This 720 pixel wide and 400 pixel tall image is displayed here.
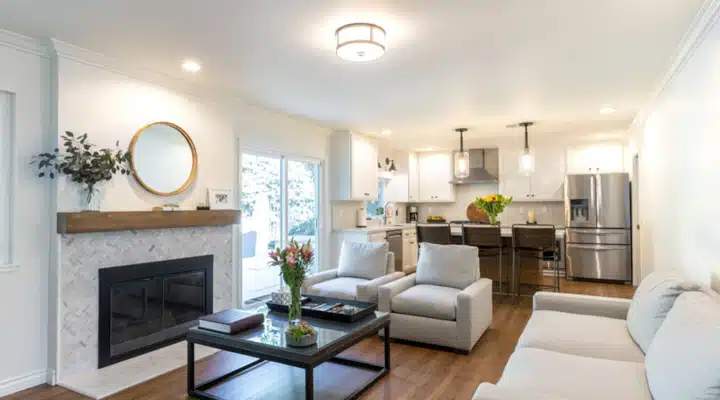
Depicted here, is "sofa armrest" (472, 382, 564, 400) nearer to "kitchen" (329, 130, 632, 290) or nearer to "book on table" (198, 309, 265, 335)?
"book on table" (198, 309, 265, 335)

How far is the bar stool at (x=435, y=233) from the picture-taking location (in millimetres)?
5574

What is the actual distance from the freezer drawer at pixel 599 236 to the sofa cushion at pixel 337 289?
3942 mm

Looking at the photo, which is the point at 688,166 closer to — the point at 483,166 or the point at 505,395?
the point at 505,395

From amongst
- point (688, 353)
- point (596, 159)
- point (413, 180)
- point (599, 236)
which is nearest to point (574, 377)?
point (688, 353)

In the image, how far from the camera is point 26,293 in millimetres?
2914

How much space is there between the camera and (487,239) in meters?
5.38

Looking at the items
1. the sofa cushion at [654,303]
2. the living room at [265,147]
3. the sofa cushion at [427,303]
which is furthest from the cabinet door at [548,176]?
the sofa cushion at [654,303]

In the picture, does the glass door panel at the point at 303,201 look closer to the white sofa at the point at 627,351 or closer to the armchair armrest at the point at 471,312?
the armchair armrest at the point at 471,312

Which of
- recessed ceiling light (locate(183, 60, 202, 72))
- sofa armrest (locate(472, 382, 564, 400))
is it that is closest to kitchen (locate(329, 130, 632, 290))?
recessed ceiling light (locate(183, 60, 202, 72))

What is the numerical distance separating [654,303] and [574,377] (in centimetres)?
72

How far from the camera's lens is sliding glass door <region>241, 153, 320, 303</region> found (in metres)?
4.81

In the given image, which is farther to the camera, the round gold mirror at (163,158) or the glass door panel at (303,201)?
the glass door panel at (303,201)

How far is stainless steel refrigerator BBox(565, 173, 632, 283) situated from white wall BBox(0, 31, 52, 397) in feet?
21.8

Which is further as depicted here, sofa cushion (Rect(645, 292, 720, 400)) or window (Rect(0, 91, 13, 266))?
window (Rect(0, 91, 13, 266))
